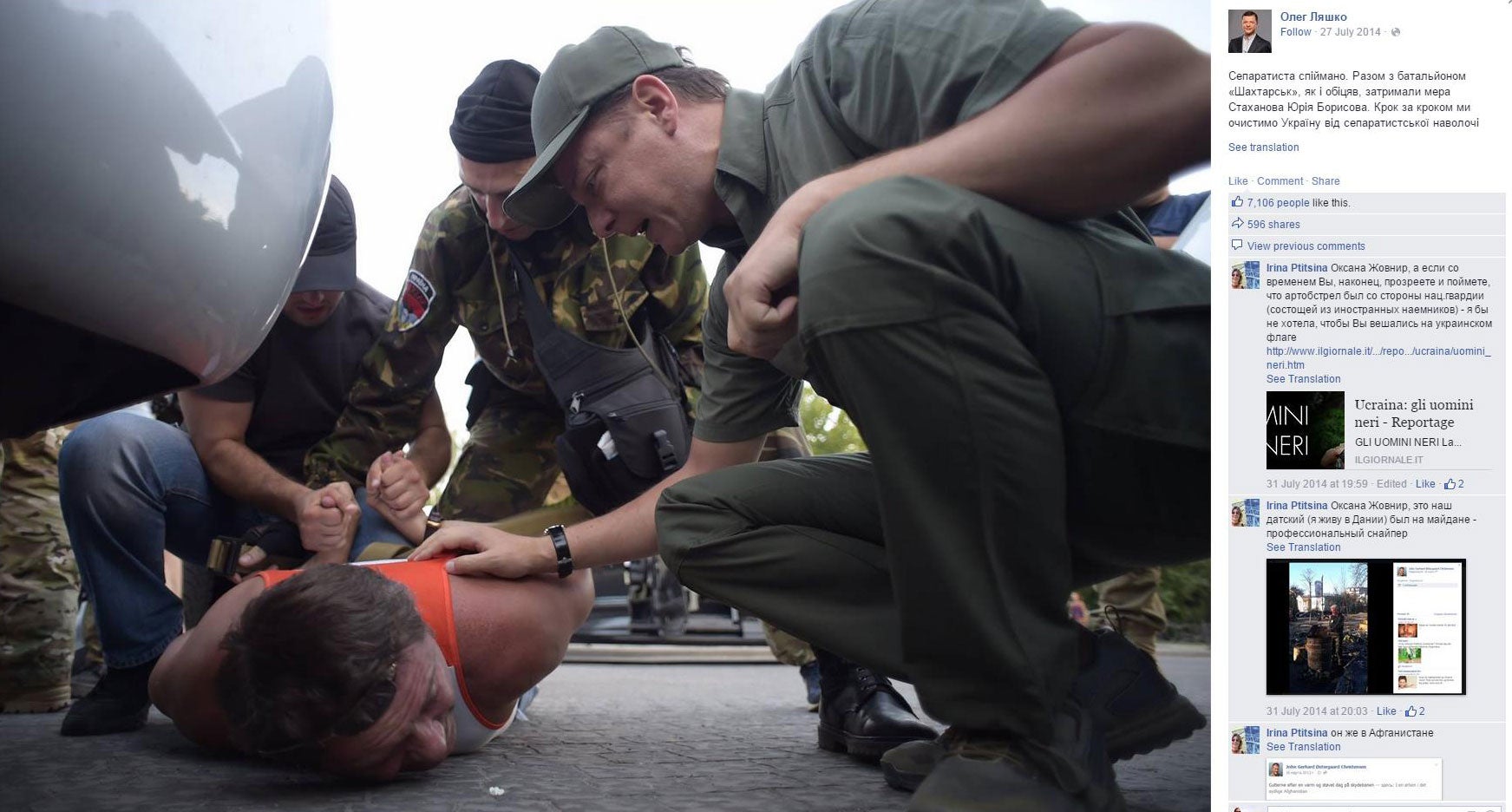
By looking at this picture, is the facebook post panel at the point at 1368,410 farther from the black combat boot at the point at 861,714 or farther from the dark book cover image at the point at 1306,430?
the black combat boot at the point at 861,714

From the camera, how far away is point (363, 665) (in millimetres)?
1635

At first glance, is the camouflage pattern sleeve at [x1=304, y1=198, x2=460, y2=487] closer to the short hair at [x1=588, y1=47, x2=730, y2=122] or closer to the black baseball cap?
the black baseball cap

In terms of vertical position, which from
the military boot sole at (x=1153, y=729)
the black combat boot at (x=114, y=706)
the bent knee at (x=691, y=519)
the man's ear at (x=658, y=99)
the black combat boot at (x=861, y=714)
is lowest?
the black combat boot at (x=114, y=706)

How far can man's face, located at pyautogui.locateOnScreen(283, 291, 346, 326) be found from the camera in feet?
8.82

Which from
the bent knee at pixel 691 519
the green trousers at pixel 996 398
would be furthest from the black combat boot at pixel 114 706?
the green trousers at pixel 996 398

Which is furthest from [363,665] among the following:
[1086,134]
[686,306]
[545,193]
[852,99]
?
[686,306]

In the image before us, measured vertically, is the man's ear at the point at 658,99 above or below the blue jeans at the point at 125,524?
above

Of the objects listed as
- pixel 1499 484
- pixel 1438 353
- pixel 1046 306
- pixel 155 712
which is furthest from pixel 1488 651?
pixel 155 712

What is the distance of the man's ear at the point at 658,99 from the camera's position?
1746 millimetres

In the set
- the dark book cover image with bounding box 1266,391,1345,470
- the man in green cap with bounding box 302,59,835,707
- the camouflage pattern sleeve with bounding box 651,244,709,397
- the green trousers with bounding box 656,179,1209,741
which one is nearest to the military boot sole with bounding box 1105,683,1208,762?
the green trousers with bounding box 656,179,1209,741

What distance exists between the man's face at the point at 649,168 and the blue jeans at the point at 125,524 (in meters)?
1.11

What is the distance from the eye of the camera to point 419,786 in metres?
1.67

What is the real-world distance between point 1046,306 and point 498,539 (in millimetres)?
1059

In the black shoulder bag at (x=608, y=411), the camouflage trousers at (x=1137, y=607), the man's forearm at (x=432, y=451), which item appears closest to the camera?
the black shoulder bag at (x=608, y=411)
